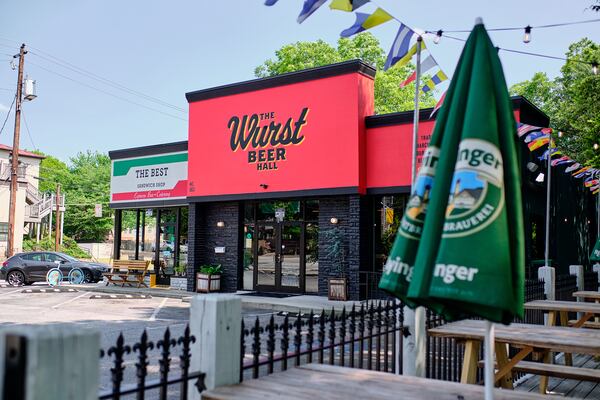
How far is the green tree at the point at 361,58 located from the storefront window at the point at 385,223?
1893 centimetres

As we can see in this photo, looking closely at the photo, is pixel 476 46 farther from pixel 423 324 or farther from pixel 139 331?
pixel 139 331

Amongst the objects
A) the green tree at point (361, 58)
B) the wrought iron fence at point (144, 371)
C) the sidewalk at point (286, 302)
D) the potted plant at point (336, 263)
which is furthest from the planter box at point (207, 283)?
the green tree at point (361, 58)

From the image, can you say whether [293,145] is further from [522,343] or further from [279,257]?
→ [522,343]

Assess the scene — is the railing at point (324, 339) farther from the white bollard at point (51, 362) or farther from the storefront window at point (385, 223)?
the storefront window at point (385, 223)

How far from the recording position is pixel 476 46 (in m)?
2.70

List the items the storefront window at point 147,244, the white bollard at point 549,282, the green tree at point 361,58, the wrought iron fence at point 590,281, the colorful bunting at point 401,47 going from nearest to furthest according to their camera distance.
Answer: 1. the colorful bunting at point 401,47
2. the white bollard at point 549,282
3. the wrought iron fence at point 590,281
4. the storefront window at point 147,244
5. the green tree at point 361,58

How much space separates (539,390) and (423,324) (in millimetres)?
2437

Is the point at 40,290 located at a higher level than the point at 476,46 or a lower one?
lower

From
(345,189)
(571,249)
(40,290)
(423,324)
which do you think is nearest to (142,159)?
(40,290)

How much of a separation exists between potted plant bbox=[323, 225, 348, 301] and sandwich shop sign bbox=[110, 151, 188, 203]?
6.42 metres

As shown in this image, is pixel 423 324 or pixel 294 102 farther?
pixel 294 102

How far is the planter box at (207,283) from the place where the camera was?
17.5m

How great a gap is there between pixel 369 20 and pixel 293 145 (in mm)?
10970

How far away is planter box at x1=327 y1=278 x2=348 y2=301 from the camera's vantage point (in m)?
14.7
